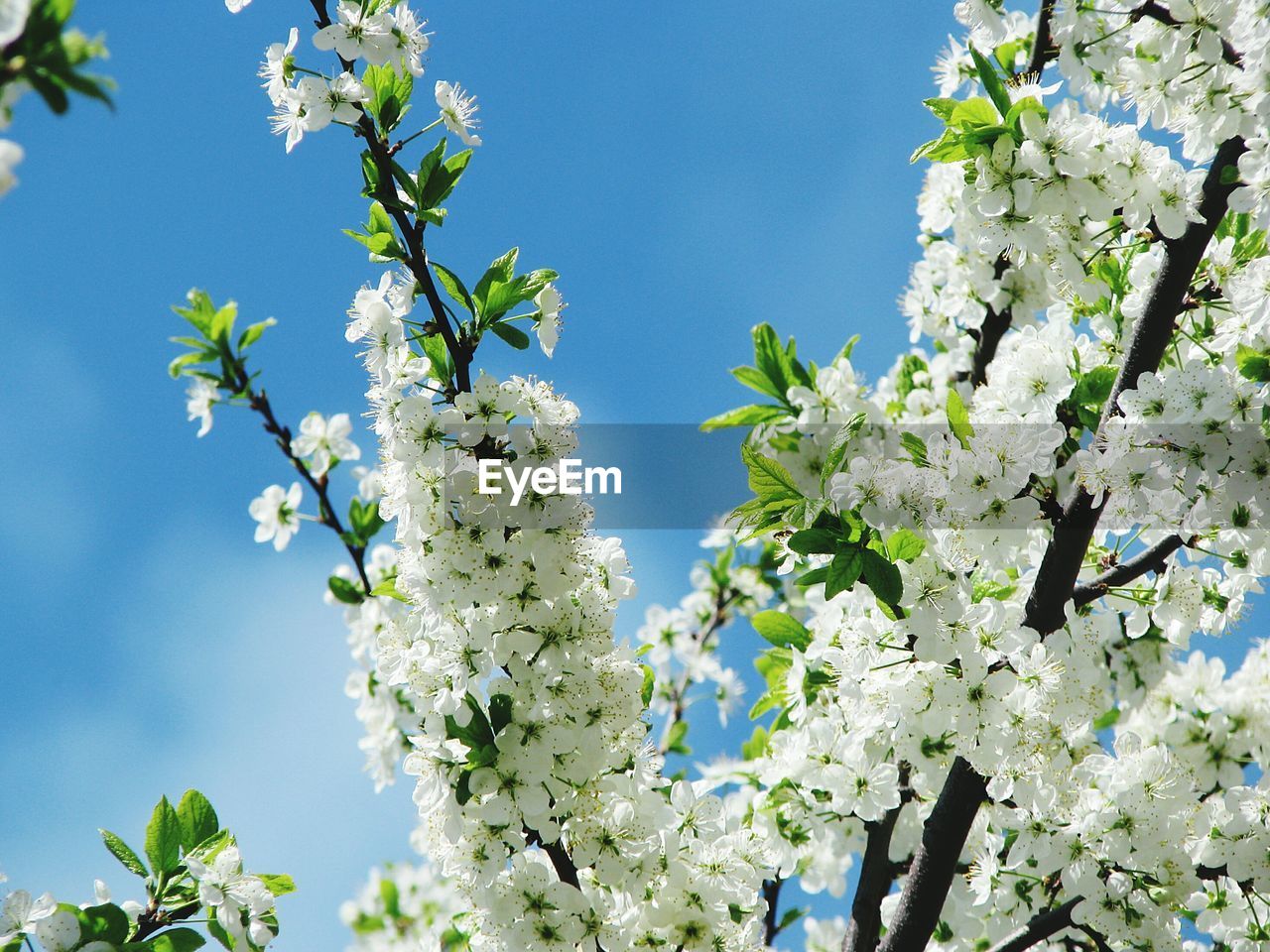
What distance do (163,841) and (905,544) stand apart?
81.3 inches

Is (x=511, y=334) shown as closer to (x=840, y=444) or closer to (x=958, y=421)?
(x=840, y=444)

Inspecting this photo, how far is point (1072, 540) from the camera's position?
2.89 meters

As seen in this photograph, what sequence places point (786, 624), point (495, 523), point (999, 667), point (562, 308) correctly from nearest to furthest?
point (495, 523), point (562, 308), point (999, 667), point (786, 624)

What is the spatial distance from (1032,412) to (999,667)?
83 centimetres

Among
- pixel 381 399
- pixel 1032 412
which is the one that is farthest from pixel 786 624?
pixel 381 399

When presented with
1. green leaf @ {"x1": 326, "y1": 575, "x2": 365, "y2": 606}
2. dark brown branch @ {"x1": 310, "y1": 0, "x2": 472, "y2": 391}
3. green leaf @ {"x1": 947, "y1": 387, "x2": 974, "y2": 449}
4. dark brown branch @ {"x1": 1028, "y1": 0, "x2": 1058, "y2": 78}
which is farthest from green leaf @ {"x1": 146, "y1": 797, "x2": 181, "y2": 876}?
dark brown branch @ {"x1": 1028, "y1": 0, "x2": 1058, "y2": 78}

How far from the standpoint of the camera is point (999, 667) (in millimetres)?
2881

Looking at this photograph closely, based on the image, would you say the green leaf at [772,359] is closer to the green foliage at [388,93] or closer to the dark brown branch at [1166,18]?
the dark brown branch at [1166,18]

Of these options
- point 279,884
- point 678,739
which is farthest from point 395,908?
point 279,884

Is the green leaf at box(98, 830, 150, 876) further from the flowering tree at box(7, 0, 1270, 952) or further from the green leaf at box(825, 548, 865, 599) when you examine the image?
the green leaf at box(825, 548, 865, 599)

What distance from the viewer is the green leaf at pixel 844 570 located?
237cm

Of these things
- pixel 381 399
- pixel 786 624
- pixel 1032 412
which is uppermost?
pixel 1032 412

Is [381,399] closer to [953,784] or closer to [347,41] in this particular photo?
[347,41]

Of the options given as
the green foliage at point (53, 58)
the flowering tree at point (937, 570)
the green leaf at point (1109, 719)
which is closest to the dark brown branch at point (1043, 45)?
the flowering tree at point (937, 570)
